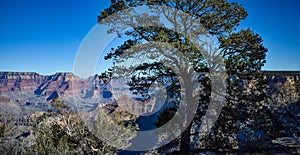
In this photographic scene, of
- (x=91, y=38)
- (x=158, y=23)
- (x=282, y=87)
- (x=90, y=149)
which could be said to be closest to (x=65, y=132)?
(x=90, y=149)

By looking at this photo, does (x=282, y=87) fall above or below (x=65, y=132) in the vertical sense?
above

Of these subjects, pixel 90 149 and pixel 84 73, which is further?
pixel 84 73

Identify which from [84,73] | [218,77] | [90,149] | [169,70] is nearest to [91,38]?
[84,73]

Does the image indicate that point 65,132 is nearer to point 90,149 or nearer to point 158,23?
point 90,149

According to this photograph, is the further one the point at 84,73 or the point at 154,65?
the point at 154,65

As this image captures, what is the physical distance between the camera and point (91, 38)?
9.16 m

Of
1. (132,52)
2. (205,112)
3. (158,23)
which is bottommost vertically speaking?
(205,112)

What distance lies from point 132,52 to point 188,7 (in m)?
3.20

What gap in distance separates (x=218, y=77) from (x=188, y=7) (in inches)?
130

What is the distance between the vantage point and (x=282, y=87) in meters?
12.9

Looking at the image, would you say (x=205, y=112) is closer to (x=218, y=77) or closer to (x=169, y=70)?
(x=218, y=77)

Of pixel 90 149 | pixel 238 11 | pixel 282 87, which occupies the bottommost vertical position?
pixel 90 149

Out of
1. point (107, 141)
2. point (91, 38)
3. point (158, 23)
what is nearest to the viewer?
point (107, 141)

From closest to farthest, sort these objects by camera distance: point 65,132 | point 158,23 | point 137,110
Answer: point 65,132, point 158,23, point 137,110
